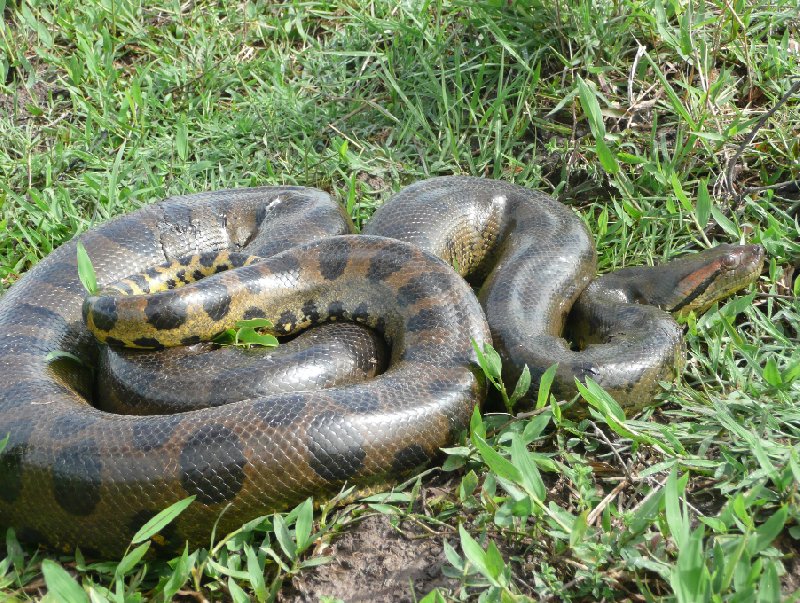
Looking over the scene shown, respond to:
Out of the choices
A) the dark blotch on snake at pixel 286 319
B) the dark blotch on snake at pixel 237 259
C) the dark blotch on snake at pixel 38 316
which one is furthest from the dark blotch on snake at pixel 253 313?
the dark blotch on snake at pixel 38 316

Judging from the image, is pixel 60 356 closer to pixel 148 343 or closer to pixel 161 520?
pixel 148 343

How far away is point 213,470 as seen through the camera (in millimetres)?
4293

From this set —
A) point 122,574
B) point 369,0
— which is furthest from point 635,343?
point 369,0

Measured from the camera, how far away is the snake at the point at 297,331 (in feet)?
14.4

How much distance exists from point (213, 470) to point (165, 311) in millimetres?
1175

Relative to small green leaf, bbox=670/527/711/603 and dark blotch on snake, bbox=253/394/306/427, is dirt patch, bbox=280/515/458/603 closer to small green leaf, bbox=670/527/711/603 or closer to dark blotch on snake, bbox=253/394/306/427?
dark blotch on snake, bbox=253/394/306/427

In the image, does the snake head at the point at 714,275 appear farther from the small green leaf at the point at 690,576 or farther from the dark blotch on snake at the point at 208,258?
the dark blotch on snake at the point at 208,258

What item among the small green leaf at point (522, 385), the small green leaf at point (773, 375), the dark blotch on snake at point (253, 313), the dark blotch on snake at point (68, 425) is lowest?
the small green leaf at point (773, 375)

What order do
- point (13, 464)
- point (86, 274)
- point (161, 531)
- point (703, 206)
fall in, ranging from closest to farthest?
point (161, 531) → point (13, 464) → point (86, 274) → point (703, 206)

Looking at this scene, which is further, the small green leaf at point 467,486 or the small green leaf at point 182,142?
the small green leaf at point 182,142

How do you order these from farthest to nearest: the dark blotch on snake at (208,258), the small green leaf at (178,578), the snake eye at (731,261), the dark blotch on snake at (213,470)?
the dark blotch on snake at (208,258), the snake eye at (731,261), the dark blotch on snake at (213,470), the small green leaf at (178,578)

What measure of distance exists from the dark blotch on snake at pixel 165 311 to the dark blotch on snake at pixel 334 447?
1165 millimetres

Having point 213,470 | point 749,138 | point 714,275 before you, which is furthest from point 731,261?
point 213,470

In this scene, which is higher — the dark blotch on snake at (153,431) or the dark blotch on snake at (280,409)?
the dark blotch on snake at (153,431)
